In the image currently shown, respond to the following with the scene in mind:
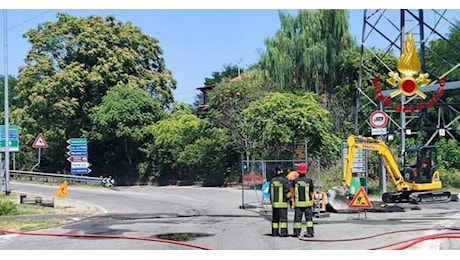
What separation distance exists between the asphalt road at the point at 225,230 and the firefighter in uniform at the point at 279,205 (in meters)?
0.34

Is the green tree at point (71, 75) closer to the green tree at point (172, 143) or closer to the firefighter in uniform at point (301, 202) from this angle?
the green tree at point (172, 143)

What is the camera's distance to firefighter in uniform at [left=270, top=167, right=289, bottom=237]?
44.2 ft

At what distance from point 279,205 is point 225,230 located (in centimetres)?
180

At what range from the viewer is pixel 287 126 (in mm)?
31172

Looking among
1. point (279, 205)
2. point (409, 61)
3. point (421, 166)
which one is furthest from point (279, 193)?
point (409, 61)

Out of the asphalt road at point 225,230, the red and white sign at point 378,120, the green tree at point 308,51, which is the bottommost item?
the asphalt road at point 225,230

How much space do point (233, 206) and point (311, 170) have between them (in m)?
7.78

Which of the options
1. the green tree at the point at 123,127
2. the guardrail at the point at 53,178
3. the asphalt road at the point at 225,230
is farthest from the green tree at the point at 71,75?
the asphalt road at the point at 225,230

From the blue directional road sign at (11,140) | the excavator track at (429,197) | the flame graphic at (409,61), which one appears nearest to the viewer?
the excavator track at (429,197)

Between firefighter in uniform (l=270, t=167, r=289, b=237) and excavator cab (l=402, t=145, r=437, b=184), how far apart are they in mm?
11222

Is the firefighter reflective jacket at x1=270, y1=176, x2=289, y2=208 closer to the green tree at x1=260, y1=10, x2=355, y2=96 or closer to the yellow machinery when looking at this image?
the yellow machinery

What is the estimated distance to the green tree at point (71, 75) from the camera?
4416 centimetres
